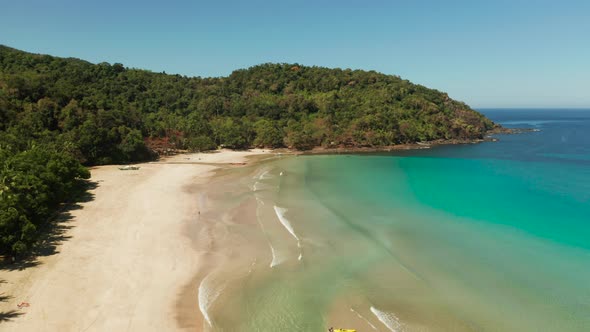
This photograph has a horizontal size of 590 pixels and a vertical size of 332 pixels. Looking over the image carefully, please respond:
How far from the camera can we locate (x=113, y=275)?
2102 centimetres

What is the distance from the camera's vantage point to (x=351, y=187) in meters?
46.9

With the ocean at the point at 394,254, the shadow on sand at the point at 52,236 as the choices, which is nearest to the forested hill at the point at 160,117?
the shadow on sand at the point at 52,236

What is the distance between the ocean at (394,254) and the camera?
18.3 m

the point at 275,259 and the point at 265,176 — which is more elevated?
the point at 265,176

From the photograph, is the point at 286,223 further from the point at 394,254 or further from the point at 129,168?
the point at 129,168

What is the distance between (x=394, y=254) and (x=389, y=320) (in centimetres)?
840

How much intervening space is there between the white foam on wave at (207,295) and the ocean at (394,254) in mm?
68

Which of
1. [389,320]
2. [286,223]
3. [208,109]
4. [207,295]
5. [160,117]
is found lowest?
[389,320]

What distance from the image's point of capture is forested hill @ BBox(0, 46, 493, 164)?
189 feet

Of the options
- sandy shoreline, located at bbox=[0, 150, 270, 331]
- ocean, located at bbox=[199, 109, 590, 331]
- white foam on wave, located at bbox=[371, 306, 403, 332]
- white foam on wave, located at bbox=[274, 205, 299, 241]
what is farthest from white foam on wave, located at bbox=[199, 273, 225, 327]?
white foam on wave, located at bbox=[274, 205, 299, 241]

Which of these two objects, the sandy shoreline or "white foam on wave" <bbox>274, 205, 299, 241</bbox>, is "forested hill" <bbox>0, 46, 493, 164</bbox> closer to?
the sandy shoreline

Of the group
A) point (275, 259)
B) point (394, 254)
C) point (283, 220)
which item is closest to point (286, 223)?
point (283, 220)

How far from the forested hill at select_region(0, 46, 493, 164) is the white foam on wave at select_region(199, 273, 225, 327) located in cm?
4150

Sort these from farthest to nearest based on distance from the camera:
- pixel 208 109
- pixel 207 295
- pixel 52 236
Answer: pixel 208 109, pixel 52 236, pixel 207 295
